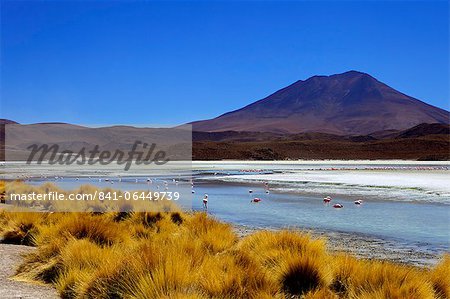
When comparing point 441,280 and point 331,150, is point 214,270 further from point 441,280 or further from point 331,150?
point 331,150

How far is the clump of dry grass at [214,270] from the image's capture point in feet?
16.6

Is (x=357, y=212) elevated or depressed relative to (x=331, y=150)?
depressed

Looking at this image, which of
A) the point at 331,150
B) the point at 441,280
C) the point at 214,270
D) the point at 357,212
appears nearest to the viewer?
the point at 214,270

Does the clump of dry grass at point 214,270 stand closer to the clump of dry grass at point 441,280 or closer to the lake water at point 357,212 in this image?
the clump of dry grass at point 441,280

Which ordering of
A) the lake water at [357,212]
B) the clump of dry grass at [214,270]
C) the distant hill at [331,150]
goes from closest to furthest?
the clump of dry grass at [214,270] → the lake water at [357,212] → the distant hill at [331,150]

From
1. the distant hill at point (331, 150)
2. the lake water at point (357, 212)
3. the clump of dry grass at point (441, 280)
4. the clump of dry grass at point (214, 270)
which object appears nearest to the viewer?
the clump of dry grass at point (214, 270)

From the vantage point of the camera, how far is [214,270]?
538cm

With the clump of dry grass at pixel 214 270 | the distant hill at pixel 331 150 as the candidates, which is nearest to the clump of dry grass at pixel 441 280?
the clump of dry grass at pixel 214 270

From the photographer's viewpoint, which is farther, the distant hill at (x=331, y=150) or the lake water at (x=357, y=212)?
the distant hill at (x=331, y=150)

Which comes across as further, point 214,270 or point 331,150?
point 331,150

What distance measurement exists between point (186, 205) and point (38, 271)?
905cm

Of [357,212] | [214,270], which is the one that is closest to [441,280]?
[214,270]

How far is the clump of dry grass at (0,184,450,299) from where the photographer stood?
199 inches

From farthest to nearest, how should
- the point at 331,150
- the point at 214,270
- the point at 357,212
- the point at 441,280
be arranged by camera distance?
1. the point at 331,150
2. the point at 357,212
3. the point at 441,280
4. the point at 214,270
